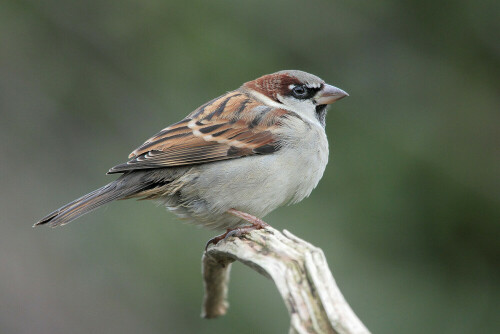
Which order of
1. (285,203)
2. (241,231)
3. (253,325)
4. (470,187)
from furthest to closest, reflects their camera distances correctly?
(470,187) → (253,325) → (285,203) → (241,231)

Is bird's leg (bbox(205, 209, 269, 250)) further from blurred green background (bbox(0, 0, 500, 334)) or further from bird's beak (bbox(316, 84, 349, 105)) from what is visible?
blurred green background (bbox(0, 0, 500, 334))

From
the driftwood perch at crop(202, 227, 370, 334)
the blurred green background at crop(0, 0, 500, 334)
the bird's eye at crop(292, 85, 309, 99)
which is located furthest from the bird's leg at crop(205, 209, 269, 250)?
the blurred green background at crop(0, 0, 500, 334)

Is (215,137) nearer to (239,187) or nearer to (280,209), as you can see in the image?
(239,187)

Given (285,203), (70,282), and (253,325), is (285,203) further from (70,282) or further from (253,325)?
(70,282)

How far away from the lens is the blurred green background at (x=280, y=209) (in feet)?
17.8

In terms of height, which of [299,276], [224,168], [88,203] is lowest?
[299,276]

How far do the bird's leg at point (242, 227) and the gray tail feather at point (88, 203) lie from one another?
17.6 inches

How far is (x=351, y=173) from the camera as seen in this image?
5754mm

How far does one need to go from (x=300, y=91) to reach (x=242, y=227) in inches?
41.1

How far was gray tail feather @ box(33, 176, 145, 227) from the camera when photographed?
3.22 m

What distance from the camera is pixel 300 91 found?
4.08m

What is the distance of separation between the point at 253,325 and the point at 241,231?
219cm

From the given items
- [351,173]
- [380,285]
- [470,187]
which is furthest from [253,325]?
[470,187]

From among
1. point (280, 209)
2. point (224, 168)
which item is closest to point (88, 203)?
point (224, 168)
